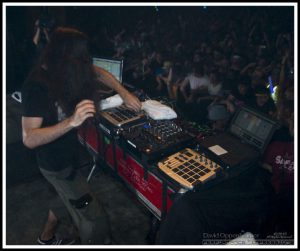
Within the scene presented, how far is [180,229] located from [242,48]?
5.43 m

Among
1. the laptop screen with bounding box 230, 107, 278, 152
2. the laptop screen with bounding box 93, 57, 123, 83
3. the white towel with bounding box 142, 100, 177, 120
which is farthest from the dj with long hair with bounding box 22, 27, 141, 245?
the laptop screen with bounding box 230, 107, 278, 152

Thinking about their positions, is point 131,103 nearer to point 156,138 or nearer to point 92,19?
point 156,138

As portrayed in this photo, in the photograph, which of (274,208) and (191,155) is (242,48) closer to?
(191,155)

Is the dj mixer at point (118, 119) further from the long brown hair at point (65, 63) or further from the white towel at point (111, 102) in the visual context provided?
the long brown hair at point (65, 63)

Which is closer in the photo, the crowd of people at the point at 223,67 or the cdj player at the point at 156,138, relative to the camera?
the cdj player at the point at 156,138

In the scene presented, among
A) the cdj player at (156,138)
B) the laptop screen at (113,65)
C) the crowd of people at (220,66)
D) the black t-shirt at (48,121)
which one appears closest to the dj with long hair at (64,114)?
the black t-shirt at (48,121)

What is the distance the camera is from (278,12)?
8344 mm

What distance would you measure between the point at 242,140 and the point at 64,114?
1654 mm

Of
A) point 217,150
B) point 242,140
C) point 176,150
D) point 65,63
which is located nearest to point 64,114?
point 65,63

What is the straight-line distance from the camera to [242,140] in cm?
281

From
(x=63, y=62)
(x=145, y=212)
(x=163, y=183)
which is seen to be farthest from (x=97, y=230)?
(x=63, y=62)

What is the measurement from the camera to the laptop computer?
99.4 inches

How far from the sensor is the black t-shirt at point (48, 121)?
2.11 metres

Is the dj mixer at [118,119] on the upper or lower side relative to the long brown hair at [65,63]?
lower
